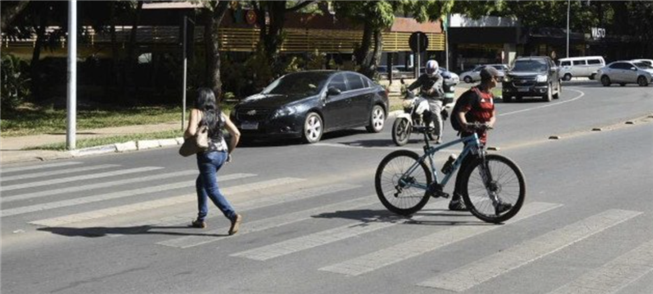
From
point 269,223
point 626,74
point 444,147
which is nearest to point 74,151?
point 269,223

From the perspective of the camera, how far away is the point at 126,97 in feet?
104

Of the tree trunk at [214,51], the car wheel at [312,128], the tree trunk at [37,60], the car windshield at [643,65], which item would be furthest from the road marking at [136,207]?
the car windshield at [643,65]

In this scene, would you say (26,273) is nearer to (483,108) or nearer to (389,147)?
(483,108)

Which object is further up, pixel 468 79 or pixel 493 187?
pixel 468 79

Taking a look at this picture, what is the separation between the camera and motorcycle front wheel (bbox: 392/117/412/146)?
Answer: 1727cm

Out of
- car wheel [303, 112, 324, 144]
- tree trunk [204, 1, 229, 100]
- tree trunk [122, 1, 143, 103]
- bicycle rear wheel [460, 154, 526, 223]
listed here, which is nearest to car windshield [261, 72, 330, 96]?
car wheel [303, 112, 324, 144]

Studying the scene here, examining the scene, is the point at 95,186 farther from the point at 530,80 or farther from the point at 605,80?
the point at 605,80

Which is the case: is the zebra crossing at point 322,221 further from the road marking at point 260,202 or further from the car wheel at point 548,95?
the car wheel at point 548,95

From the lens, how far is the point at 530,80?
32.9 m

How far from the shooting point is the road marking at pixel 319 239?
763 centimetres

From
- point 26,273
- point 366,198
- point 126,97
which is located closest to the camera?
point 26,273

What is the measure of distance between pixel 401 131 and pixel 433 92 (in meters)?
1.04

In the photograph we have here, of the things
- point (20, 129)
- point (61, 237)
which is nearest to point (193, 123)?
point (61, 237)

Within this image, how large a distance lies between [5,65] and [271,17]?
10.1 meters
